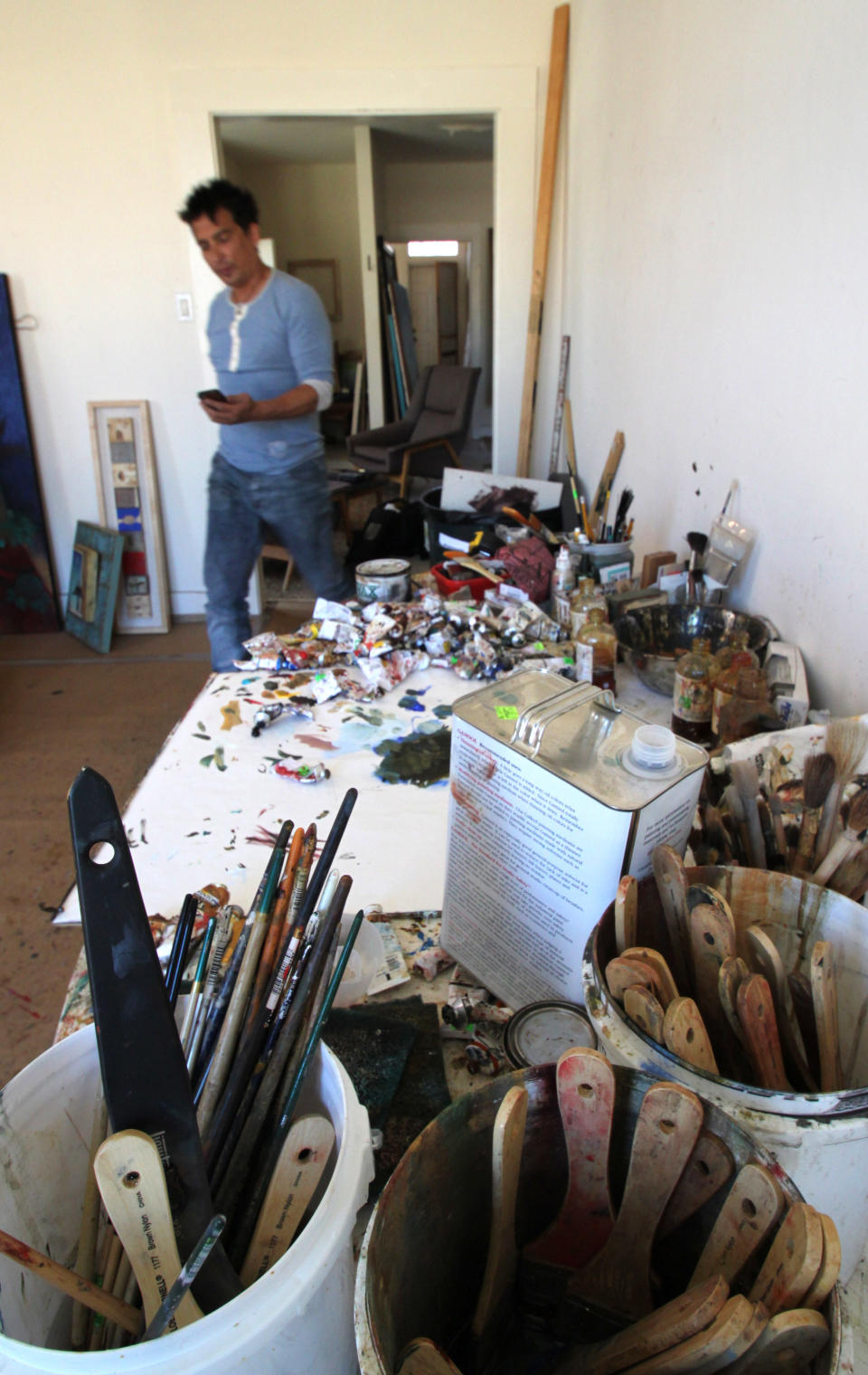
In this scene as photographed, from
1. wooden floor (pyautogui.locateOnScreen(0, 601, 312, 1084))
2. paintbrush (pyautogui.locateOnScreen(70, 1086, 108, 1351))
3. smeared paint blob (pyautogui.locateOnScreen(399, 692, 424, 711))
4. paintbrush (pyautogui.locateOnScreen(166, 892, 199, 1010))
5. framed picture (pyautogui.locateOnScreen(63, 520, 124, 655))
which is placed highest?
paintbrush (pyautogui.locateOnScreen(166, 892, 199, 1010))

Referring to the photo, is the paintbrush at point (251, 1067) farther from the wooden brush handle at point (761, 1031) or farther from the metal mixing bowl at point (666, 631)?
the metal mixing bowl at point (666, 631)

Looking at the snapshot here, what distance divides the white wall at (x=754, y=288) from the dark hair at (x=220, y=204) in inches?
45.2

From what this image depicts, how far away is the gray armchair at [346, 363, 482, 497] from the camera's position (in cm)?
537

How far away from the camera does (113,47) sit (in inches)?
127

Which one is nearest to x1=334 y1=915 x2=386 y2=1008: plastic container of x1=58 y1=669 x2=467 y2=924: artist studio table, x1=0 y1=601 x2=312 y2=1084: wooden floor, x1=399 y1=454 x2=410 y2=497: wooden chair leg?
x1=58 y1=669 x2=467 y2=924: artist studio table

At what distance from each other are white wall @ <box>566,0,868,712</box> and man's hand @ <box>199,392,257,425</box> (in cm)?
116

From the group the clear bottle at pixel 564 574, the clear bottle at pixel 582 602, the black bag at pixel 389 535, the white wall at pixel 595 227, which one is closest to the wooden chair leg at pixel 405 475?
the black bag at pixel 389 535

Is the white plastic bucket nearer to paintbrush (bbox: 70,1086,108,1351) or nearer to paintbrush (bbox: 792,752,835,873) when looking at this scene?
paintbrush (bbox: 70,1086,108,1351)

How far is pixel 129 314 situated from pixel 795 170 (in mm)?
3025

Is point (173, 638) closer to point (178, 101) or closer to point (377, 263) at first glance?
point (178, 101)

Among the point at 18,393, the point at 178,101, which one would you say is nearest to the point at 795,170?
the point at 178,101

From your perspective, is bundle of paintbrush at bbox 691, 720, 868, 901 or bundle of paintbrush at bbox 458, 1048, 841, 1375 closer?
bundle of paintbrush at bbox 458, 1048, 841, 1375

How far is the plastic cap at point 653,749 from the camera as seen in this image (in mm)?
726

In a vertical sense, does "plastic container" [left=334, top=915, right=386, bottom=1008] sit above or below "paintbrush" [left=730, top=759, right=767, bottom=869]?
below
